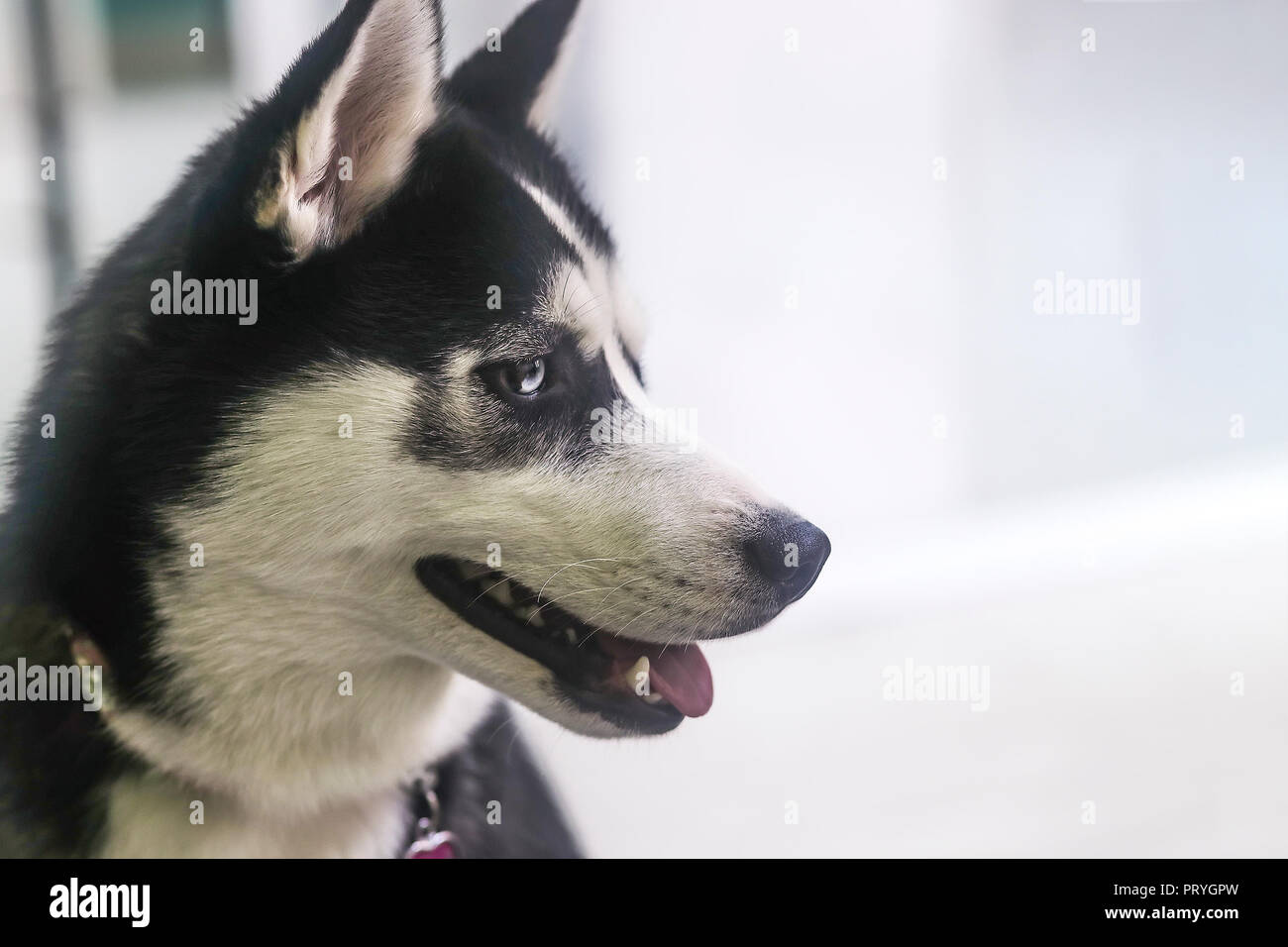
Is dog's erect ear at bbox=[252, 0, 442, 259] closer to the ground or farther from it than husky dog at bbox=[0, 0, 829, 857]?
farther from it

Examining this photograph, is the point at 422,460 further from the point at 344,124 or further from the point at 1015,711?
the point at 1015,711

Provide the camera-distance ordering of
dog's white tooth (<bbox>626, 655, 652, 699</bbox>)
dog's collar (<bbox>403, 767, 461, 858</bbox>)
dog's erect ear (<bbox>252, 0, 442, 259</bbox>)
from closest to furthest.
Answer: dog's erect ear (<bbox>252, 0, 442, 259</bbox>)
dog's white tooth (<bbox>626, 655, 652, 699</bbox>)
dog's collar (<bbox>403, 767, 461, 858</bbox>)

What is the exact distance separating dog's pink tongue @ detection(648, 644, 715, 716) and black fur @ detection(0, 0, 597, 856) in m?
0.22

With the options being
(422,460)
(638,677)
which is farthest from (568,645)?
(422,460)

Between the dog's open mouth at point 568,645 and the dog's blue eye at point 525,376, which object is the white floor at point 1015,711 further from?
the dog's blue eye at point 525,376

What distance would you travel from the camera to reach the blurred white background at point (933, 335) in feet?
3.95

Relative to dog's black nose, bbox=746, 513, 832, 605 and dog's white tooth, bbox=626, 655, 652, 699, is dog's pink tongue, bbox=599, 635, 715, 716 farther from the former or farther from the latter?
dog's black nose, bbox=746, 513, 832, 605

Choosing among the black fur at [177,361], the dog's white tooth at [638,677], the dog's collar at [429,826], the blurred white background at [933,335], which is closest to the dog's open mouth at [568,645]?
the dog's white tooth at [638,677]

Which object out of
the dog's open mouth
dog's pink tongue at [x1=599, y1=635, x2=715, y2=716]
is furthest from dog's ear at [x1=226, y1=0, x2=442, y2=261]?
dog's pink tongue at [x1=599, y1=635, x2=715, y2=716]

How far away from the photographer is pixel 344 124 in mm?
766

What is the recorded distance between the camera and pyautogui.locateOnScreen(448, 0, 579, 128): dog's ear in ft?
2.96

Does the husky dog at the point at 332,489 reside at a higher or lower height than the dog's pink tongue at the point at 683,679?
higher

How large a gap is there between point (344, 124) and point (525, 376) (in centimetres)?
24
